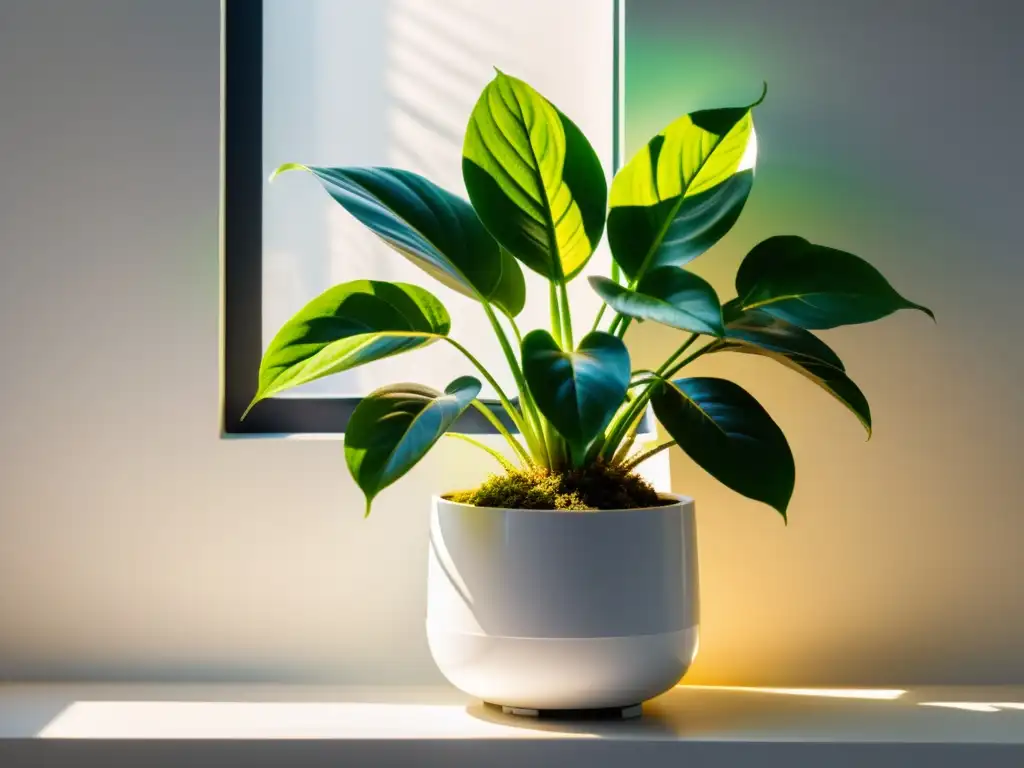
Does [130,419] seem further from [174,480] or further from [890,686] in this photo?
[890,686]

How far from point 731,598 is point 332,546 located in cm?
49

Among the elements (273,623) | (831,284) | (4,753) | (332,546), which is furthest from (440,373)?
(4,753)

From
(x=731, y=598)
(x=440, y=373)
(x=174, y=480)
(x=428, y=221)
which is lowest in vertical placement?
(x=731, y=598)

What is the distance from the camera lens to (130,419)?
1.27m

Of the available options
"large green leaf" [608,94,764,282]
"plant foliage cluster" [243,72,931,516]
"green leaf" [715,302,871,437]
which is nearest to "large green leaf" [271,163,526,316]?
"plant foliage cluster" [243,72,931,516]

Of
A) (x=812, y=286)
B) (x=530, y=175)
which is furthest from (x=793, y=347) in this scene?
(x=530, y=175)

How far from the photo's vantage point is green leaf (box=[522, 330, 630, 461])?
857 mm

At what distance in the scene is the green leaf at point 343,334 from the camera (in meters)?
1.00

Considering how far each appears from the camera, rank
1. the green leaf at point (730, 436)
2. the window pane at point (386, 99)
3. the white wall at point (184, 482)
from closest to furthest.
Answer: the green leaf at point (730, 436)
the white wall at point (184, 482)
the window pane at point (386, 99)

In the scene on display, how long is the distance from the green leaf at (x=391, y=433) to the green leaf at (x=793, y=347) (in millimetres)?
282

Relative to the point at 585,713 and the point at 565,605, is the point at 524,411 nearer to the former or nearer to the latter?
the point at 565,605

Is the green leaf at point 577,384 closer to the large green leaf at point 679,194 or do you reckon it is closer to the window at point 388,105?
the large green leaf at point 679,194

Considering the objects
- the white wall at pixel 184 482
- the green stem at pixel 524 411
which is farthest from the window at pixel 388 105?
the green stem at pixel 524 411

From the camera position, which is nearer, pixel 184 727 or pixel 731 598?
pixel 184 727
